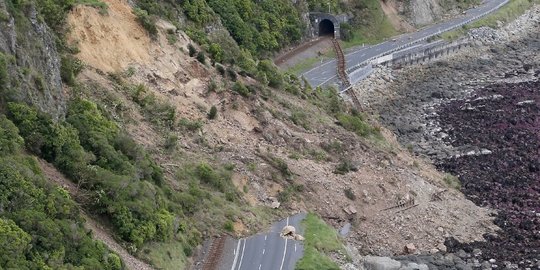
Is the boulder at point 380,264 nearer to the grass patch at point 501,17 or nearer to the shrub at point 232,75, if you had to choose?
the shrub at point 232,75

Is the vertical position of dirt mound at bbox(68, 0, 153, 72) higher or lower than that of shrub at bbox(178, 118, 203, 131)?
higher

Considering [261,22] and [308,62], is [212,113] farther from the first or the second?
[308,62]

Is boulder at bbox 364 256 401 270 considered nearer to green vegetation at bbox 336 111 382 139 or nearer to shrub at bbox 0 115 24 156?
shrub at bbox 0 115 24 156

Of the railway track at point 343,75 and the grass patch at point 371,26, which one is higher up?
the grass patch at point 371,26

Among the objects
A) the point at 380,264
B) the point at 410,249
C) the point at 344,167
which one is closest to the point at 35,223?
the point at 380,264

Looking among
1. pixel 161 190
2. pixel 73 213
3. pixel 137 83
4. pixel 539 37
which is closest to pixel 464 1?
pixel 539 37

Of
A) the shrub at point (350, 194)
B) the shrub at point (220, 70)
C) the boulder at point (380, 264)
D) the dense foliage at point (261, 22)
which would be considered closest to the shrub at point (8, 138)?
the boulder at point (380, 264)

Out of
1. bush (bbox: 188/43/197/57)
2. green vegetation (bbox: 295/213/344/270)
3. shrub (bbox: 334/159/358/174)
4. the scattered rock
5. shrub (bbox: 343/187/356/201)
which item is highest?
bush (bbox: 188/43/197/57)

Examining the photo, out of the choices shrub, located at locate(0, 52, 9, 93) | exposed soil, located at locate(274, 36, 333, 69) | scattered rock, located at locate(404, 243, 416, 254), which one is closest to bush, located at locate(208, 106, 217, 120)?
Result: scattered rock, located at locate(404, 243, 416, 254)
